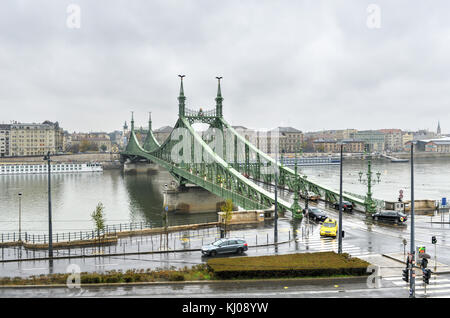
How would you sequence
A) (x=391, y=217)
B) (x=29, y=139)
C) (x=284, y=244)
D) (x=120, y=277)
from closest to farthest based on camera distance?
(x=120, y=277) < (x=284, y=244) < (x=391, y=217) < (x=29, y=139)

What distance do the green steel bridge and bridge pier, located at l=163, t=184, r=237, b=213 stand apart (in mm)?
1716

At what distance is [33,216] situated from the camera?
55.0 m

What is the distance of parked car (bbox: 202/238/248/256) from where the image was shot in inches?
950

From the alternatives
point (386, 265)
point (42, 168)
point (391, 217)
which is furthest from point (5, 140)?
point (386, 265)

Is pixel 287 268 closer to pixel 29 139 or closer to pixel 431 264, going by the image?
pixel 431 264

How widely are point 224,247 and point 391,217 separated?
18.1 m

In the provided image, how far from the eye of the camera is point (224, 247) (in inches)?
958

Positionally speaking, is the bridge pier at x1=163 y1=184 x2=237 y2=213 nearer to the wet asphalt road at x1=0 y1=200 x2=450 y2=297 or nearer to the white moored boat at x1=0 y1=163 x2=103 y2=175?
the wet asphalt road at x1=0 y1=200 x2=450 y2=297

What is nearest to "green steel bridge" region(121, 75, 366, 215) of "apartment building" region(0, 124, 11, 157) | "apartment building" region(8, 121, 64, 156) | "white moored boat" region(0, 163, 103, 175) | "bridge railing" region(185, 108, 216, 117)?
"bridge railing" region(185, 108, 216, 117)
